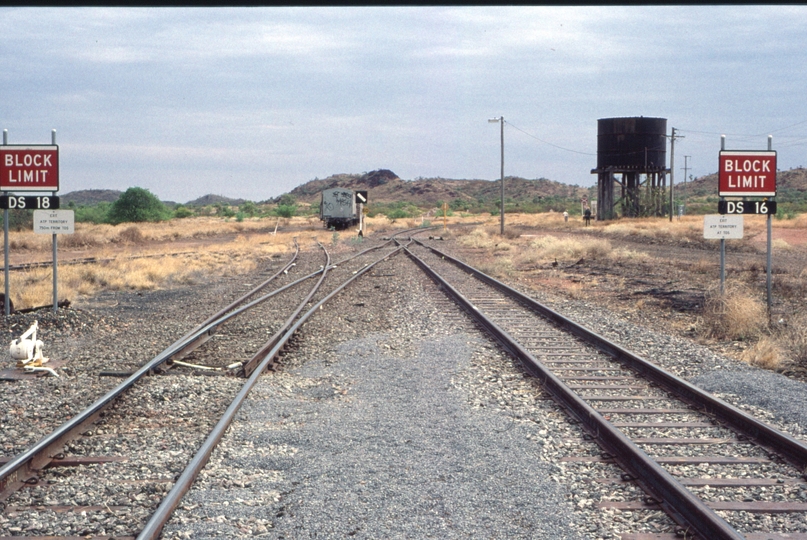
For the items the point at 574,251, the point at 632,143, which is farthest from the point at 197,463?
the point at 632,143

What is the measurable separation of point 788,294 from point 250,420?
46.3 ft

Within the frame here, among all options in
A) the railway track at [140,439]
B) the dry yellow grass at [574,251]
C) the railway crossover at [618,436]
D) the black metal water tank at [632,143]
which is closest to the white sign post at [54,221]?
the railway crossover at [618,436]

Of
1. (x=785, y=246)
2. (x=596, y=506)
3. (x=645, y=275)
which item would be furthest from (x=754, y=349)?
(x=785, y=246)

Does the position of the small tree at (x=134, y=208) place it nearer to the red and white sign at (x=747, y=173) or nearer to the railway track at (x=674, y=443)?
the red and white sign at (x=747, y=173)

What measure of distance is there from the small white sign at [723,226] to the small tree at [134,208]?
75.0 m

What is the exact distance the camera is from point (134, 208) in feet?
271

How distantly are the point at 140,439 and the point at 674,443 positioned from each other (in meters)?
4.76

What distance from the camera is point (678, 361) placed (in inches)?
427

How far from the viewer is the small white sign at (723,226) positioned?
46.7 feet

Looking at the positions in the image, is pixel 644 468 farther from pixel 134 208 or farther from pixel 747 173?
pixel 134 208

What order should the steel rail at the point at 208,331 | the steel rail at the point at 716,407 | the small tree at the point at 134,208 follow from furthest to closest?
the small tree at the point at 134,208
the steel rail at the point at 208,331
the steel rail at the point at 716,407

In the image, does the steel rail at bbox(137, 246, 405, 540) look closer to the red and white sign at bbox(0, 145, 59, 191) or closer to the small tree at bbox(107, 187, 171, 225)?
the red and white sign at bbox(0, 145, 59, 191)

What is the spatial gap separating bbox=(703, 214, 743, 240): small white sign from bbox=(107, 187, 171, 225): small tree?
7497cm

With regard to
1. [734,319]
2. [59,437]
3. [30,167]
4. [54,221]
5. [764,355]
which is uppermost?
[30,167]
